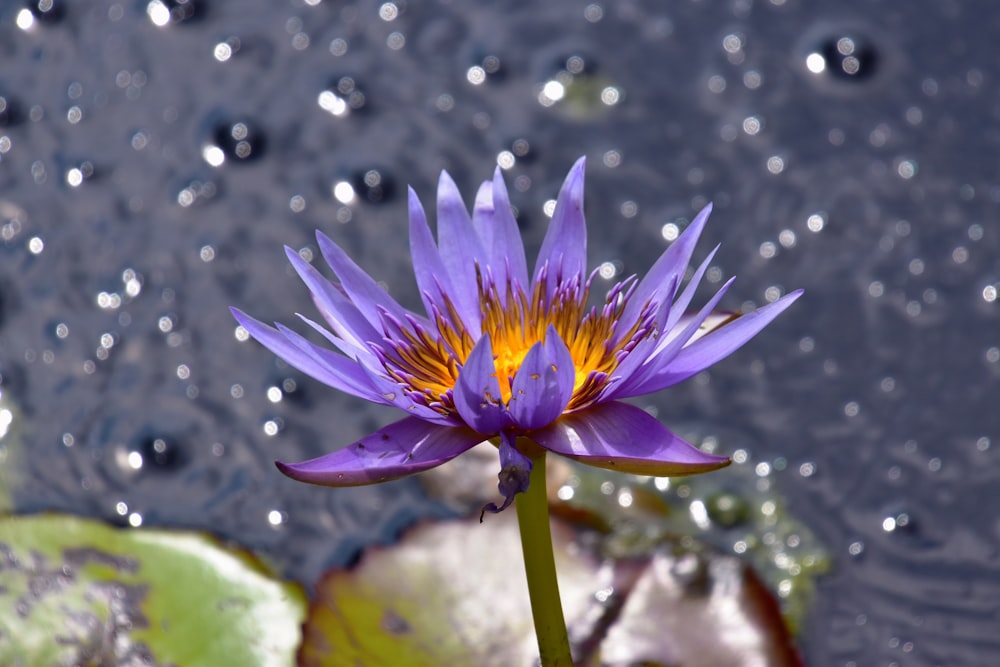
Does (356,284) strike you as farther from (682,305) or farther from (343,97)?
(343,97)

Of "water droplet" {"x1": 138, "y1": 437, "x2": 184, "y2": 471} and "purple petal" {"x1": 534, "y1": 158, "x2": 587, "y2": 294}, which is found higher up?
"purple petal" {"x1": 534, "y1": 158, "x2": 587, "y2": 294}

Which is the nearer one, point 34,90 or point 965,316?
point 965,316

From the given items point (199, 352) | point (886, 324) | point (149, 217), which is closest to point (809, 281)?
point (886, 324)

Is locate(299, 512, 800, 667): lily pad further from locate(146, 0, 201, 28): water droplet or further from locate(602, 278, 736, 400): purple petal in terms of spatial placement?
locate(146, 0, 201, 28): water droplet

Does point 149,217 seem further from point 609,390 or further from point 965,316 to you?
point 965,316

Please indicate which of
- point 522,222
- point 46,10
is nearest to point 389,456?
point 522,222

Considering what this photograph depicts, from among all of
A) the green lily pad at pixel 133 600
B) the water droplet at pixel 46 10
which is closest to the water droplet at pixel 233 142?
the water droplet at pixel 46 10

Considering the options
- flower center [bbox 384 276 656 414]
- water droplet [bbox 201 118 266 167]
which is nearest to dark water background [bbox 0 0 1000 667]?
water droplet [bbox 201 118 266 167]

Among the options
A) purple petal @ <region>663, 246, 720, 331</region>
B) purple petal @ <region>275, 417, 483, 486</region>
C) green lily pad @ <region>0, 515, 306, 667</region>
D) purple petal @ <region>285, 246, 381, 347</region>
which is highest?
purple petal @ <region>663, 246, 720, 331</region>
